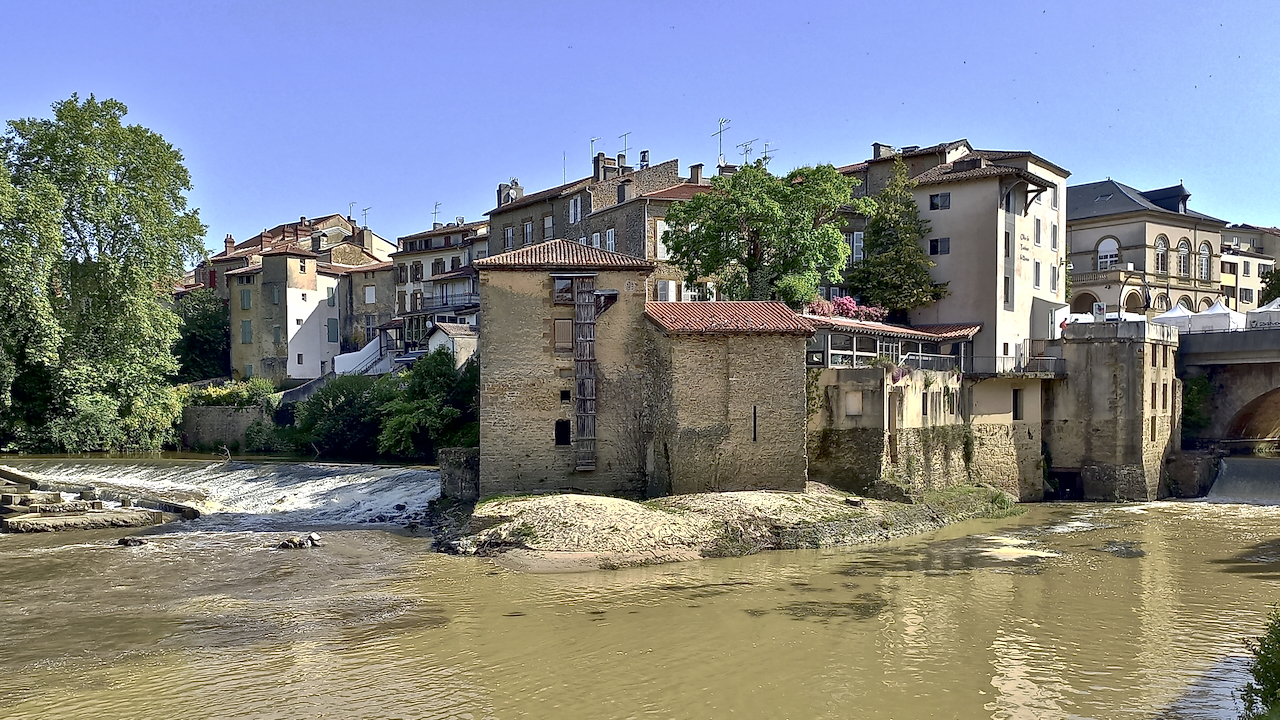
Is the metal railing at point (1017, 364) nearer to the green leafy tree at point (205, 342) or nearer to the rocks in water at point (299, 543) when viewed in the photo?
the rocks in water at point (299, 543)

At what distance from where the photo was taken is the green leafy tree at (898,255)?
131 feet

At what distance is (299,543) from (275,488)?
917 centimetres

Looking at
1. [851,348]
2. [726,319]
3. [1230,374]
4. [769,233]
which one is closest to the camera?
[726,319]

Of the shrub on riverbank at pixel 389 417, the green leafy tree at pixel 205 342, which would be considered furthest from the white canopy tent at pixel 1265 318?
the green leafy tree at pixel 205 342

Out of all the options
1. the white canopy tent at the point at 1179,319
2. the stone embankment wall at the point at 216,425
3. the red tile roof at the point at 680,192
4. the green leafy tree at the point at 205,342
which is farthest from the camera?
the green leafy tree at the point at 205,342

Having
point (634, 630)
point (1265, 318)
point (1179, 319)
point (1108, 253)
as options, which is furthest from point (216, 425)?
point (1108, 253)

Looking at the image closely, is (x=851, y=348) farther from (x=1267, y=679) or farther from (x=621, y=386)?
(x=1267, y=679)

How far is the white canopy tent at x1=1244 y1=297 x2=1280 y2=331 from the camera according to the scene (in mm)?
39281

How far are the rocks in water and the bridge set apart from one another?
3424 cm

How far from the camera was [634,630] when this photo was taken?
17.9 m

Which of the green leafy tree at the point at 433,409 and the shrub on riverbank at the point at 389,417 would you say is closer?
the green leafy tree at the point at 433,409

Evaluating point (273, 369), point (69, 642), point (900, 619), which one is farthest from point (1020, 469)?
point (273, 369)

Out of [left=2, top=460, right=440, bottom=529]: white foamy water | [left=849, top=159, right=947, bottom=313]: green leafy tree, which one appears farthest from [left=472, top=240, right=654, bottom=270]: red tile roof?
[left=849, top=159, right=947, bottom=313]: green leafy tree

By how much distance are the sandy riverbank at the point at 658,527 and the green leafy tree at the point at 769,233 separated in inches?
402
